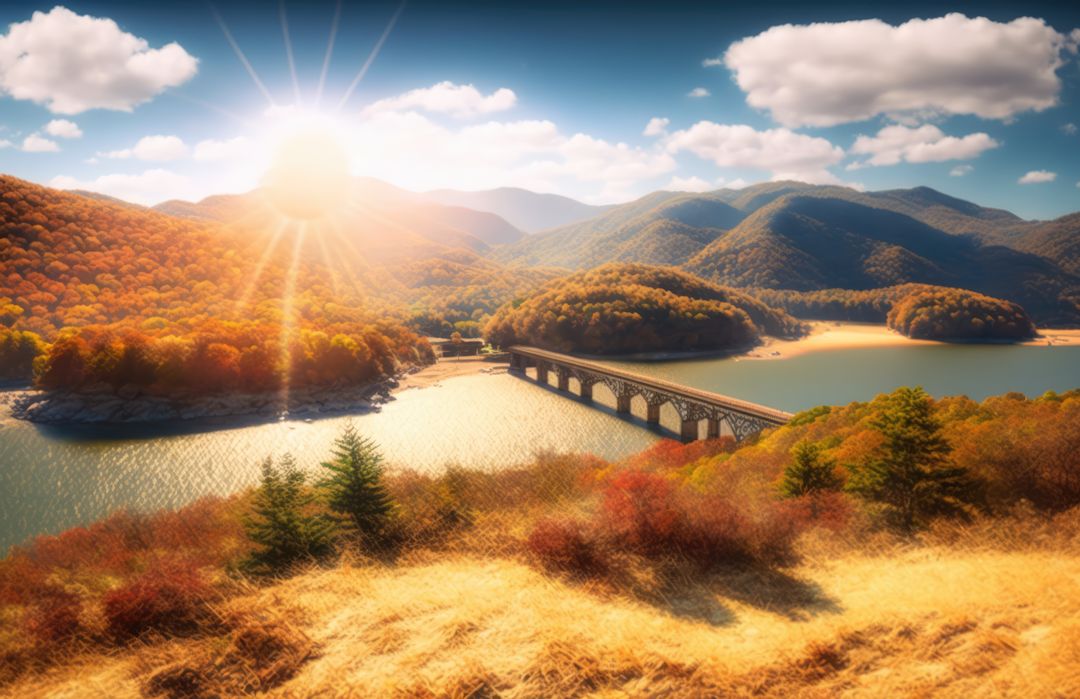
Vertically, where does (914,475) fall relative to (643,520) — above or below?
above

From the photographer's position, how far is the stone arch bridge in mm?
47031

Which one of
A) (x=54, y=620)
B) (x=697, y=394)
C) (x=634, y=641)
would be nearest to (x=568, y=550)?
(x=634, y=641)

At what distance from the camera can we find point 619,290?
12294cm

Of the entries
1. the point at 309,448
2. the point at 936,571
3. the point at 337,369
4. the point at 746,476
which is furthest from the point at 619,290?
the point at 936,571

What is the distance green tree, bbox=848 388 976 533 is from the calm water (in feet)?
105

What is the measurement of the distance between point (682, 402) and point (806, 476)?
35.5 m

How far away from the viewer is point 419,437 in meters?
54.6

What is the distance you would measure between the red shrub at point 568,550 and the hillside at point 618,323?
97486 millimetres

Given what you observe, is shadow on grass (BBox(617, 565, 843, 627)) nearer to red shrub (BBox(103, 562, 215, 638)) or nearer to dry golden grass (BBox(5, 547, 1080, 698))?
dry golden grass (BBox(5, 547, 1080, 698))

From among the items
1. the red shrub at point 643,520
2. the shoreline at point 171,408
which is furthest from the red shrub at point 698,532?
the shoreline at point 171,408

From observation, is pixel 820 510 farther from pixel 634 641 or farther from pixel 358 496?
pixel 358 496

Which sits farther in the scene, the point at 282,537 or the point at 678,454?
the point at 678,454

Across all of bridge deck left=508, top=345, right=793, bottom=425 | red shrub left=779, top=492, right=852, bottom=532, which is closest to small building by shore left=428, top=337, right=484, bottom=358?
bridge deck left=508, top=345, right=793, bottom=425

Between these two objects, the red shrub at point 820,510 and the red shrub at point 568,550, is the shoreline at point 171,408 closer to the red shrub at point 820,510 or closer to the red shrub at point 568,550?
the red shrub at point 568,550
